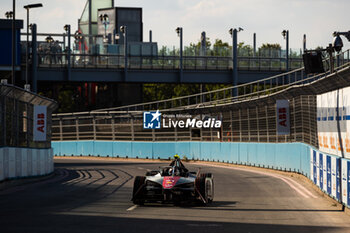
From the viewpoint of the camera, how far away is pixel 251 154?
130 feet

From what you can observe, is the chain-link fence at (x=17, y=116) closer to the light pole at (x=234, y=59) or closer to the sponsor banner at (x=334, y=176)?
the sponsor banner at (x=334, y=176)

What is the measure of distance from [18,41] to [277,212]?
49.3 metres

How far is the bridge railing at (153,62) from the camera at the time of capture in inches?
2389

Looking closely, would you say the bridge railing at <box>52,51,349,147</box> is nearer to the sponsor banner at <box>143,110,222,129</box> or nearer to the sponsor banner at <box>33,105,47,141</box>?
the sponsor banner at <box>143,110,222,129</box>

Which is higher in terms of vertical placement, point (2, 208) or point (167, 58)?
point (167, 58)

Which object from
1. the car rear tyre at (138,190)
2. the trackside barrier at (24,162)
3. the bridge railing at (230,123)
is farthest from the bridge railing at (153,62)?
the car rear tyre at (138,190)

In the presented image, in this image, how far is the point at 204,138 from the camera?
4853 cm

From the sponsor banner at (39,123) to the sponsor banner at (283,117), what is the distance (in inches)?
421

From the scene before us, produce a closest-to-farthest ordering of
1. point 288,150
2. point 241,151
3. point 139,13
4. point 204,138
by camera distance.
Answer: point 288,150
point 241,151
point 204,138
point 139,13

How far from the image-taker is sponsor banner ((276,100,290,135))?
107ft

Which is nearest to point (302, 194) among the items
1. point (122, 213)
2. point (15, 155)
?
point (122, 213)

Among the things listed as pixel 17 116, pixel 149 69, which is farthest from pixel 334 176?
pixel 149 69

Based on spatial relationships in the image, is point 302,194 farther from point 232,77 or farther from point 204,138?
point 232,77

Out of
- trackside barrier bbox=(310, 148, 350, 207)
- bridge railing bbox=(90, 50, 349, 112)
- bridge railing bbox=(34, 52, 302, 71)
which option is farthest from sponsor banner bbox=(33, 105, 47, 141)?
bridge railing bbox=(34, 52, 302, 71)
